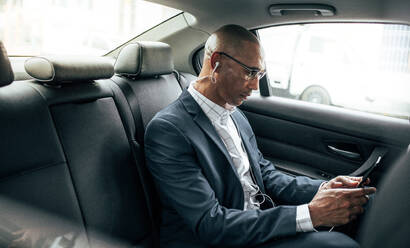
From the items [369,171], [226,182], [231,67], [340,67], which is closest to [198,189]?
[226,182]

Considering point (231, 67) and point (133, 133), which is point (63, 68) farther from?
point (231, 67)

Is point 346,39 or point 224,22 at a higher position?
point 224,22

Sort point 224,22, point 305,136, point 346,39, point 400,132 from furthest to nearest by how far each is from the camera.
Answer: point 346,39
point 305,136
point 224,22
point 400,132

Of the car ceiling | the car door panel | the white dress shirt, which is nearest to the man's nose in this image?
the white dress shirt

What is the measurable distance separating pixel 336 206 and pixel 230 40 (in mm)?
825

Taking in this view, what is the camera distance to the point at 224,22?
2.32m

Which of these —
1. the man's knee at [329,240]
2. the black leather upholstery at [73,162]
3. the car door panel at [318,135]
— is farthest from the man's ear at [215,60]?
the car door panel at [318,135]

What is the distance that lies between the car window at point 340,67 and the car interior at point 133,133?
20cm

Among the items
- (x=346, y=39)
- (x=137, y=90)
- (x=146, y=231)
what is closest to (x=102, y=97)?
(x=137, y=90)

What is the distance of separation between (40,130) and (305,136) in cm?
165

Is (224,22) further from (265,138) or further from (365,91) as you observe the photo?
(365,91)

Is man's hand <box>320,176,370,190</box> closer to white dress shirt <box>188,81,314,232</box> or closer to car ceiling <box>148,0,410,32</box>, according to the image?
white dress shirt <box>188,81,314,232</box>

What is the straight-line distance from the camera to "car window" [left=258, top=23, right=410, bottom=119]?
8.97ft

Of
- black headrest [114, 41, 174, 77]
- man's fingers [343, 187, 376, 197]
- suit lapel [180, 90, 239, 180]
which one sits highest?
black headrest [114, 41, 174, 77]
